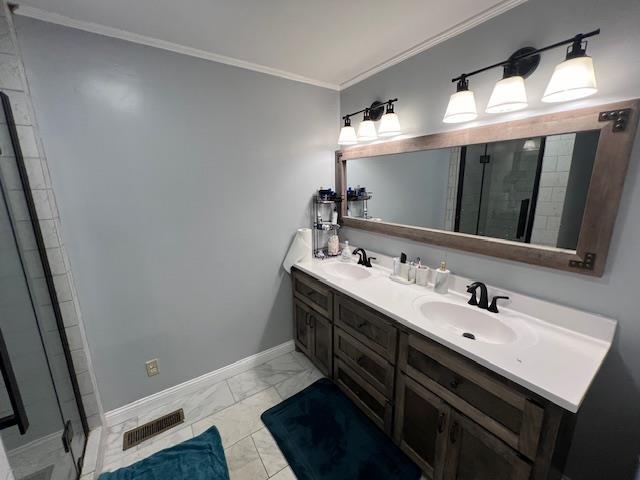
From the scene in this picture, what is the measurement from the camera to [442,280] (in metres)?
1.56

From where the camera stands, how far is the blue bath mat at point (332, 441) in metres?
1.39

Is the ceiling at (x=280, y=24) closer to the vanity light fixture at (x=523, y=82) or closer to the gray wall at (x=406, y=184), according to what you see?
the vanity light fixture at (x=523, y=82)

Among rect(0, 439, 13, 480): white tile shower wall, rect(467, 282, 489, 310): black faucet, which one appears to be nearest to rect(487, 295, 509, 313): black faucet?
rect(467, 282, 489, 310): black faucet

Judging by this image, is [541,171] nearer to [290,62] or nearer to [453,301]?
[453,301]

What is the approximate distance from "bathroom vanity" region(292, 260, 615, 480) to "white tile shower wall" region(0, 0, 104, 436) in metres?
1.47

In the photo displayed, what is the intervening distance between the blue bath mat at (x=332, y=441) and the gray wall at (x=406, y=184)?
1349mm

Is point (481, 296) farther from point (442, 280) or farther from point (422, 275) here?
point (422, 275)

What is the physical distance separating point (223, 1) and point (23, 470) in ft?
6.99

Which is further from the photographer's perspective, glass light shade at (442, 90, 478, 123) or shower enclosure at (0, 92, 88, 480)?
glass light shade at (442, 90, 478, 123)

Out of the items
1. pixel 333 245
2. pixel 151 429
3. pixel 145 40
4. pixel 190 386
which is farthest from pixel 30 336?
pixel 333 245

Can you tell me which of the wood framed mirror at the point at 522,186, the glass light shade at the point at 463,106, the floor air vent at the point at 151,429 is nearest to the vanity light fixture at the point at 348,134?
the wood framed mirror at the point at 522,186

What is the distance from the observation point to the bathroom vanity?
902mm

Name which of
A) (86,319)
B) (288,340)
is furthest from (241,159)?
(288,340)

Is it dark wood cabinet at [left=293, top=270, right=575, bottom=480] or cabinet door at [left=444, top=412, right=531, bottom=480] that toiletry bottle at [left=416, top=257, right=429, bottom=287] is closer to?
dark wood cabinet at [left=293, top=270, right=575, bottom=480]
